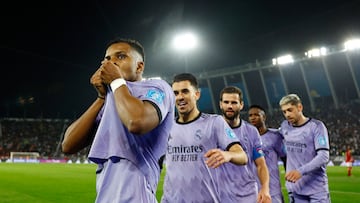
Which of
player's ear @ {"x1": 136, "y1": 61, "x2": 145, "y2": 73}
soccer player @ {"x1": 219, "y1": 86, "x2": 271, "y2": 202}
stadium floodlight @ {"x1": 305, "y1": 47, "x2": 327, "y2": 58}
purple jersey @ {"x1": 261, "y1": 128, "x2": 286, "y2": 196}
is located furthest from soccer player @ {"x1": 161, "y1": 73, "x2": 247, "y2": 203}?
stadium floodlight @ {"x1": 305, "y1": 47, "x2": 327, "y2": 58}

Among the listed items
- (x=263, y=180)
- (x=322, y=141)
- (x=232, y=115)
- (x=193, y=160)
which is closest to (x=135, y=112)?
(x=193, y=160)

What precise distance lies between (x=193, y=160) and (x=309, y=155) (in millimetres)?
2225

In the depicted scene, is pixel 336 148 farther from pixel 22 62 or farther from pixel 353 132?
pixel 22 62

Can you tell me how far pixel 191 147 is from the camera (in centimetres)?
388

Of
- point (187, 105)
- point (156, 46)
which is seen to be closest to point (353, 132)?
point (156, 46)

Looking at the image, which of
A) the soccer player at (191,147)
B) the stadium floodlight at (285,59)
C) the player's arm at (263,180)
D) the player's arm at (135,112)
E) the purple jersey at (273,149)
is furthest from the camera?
the stadium floodlight at (285,59)

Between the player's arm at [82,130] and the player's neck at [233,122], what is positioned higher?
the player's neck at [233,122]

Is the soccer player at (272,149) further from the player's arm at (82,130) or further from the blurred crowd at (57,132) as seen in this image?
the blurred crowd at (57,132)

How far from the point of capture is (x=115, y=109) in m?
2.07

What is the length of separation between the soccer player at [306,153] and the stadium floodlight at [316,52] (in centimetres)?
3484

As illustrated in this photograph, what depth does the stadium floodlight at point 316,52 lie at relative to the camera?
124 feet

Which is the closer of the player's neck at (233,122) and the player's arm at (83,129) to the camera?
the player's arm at (83,129)

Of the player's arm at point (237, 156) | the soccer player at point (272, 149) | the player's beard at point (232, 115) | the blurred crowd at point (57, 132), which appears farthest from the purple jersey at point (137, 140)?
the blurred crowd at point (57, 132)

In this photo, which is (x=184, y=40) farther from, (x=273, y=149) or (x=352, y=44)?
(x=273, y=149)
